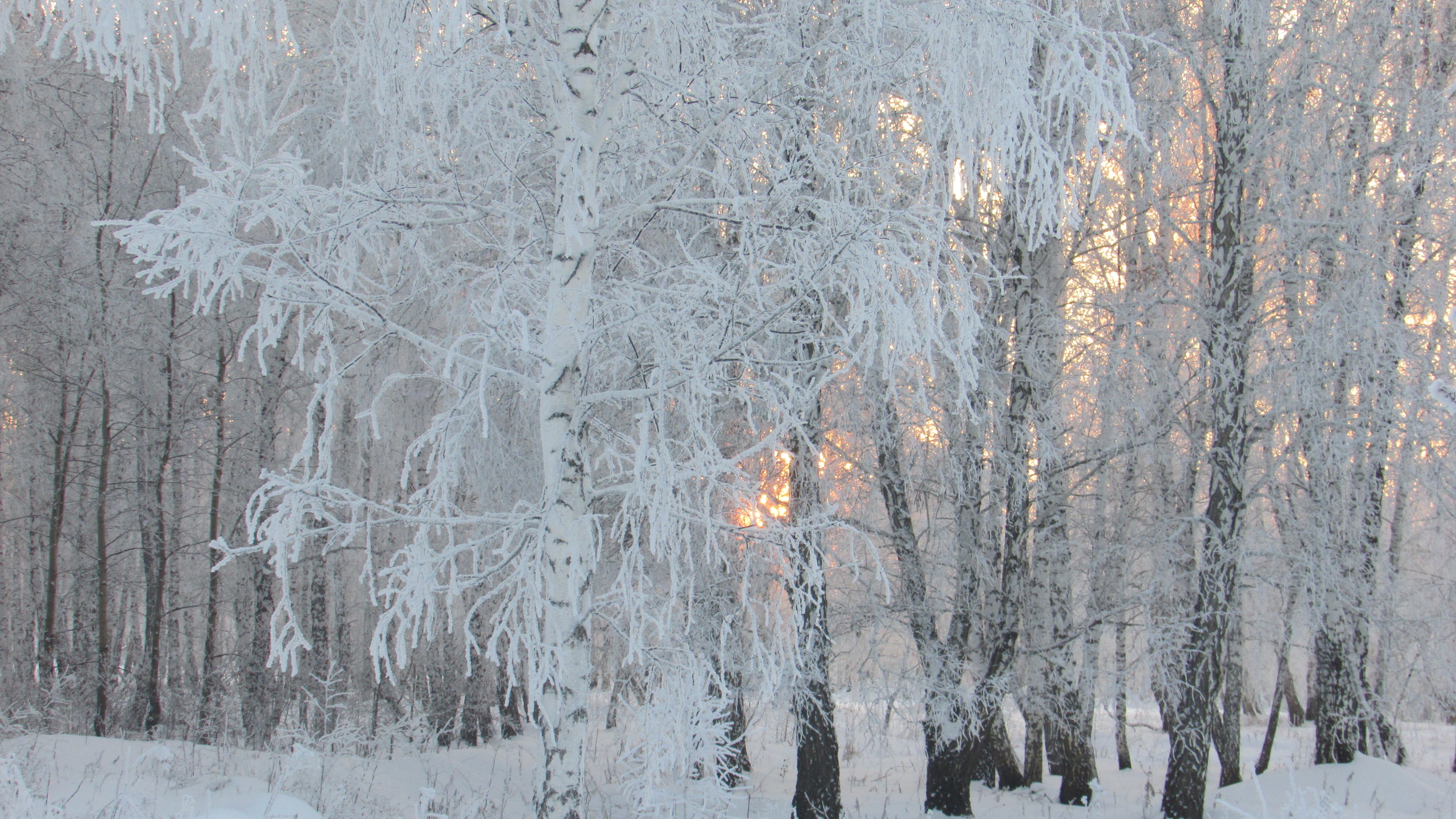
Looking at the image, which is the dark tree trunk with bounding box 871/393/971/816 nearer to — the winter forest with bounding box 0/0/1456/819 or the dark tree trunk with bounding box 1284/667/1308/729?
the winter forest with bounding box 0/0/1456/819

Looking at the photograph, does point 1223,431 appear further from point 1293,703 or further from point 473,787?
point 1293,703

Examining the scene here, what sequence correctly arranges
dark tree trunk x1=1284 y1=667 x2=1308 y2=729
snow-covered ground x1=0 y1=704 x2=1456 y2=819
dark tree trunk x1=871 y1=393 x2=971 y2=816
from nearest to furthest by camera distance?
snow-covered ground x1=0 y1=704 x2=1456 y2=819, dark tree trunk x1=871 y1=393 x2=971 y2=816, dark tree trunk x1=1284 y1=667 x2=1308 y2=729

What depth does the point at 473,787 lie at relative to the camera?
29.7ft

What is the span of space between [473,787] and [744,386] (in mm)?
6646

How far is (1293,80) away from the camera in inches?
329

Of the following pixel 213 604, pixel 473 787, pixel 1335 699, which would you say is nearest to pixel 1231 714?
pixel 1335 699

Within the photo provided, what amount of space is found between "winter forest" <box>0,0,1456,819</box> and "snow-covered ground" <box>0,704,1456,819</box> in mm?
100

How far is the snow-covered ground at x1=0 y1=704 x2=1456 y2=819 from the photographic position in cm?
524

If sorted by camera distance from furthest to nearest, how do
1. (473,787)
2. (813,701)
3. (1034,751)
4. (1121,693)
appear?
(1034,751) → (473,787) → (1121,693) → (813,701)

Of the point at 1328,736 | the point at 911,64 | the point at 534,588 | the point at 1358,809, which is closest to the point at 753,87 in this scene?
the point at 911,64

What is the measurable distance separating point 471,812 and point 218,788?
87.2 inches

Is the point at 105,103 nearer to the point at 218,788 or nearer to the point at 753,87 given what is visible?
the point at 218,788

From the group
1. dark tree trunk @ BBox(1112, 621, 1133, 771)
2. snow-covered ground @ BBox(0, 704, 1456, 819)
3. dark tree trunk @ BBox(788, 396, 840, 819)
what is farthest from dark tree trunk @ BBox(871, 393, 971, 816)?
dark tree trunk @ BBox(1112, 621, 1133, 771)

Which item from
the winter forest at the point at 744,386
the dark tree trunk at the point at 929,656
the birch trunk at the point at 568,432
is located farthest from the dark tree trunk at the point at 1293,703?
the birch trunk at the point at 568,432
